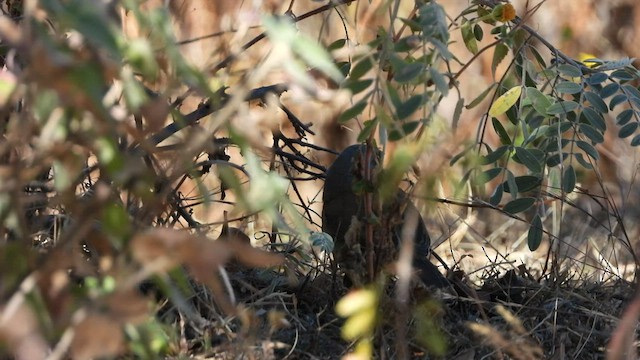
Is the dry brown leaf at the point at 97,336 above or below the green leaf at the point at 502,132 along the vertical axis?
below

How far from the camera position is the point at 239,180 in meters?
1.88

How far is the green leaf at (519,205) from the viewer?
2.10 metres

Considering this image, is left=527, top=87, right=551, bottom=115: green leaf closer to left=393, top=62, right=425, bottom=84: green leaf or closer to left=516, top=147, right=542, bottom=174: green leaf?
left=516, top=147, right=542, bottom=174: green leaf

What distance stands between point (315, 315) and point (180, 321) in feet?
1.16

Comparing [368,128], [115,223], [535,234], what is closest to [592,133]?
[535,234]

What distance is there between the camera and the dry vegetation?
101cm

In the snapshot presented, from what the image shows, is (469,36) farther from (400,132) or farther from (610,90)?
(400,132)

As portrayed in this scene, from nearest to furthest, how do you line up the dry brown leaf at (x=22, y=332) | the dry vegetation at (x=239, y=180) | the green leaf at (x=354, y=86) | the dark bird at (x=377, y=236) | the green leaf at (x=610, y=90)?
1. the dry brown leaf at (x=22, y=332)
2. the dry vegetation at (x=239, y=180)
3. the green leaf at (x=354, y=86)
4. the dark bird at (x=377, y=236)
5. the green leaf at (x=610, y=90)

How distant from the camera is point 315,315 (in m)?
2.03

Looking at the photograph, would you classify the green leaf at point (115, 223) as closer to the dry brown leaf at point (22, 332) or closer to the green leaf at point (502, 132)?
the dry brown leaf at point (22, 332)

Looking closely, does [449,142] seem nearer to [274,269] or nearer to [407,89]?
[407,89]

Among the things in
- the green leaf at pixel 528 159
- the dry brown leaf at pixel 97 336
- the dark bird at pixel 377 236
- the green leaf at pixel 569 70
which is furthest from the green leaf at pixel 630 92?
the dry brown leaf at pixel 97 336

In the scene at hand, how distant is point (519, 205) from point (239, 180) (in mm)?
669

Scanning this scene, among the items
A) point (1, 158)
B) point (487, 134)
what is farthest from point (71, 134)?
point (487, 134)
